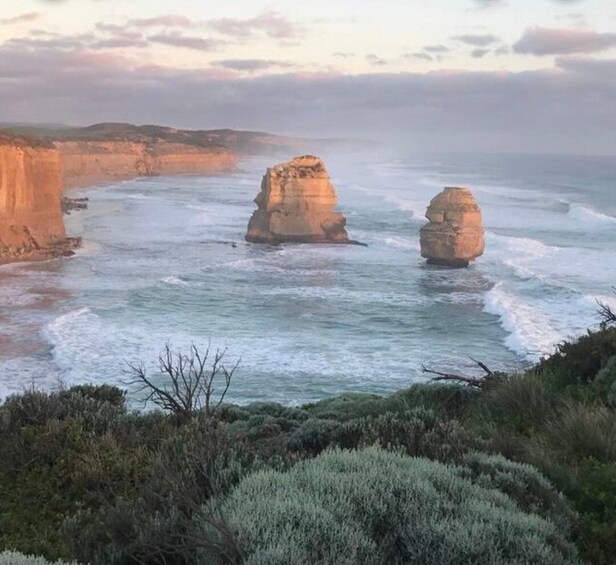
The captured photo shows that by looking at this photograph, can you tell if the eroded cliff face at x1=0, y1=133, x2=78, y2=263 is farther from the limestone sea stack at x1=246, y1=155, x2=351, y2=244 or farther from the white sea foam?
the white sea foam

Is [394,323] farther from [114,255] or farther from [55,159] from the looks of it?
[55,159]

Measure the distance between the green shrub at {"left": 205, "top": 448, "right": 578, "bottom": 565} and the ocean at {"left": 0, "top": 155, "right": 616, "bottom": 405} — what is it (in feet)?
40.9

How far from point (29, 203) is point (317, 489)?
1808 inches

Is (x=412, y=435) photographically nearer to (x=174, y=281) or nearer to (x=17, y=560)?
(x=17, y=560)

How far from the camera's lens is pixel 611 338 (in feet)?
35.4

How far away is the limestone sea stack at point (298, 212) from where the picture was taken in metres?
54.0

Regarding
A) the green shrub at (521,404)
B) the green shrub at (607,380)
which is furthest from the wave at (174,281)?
the green shrub at (607,380)

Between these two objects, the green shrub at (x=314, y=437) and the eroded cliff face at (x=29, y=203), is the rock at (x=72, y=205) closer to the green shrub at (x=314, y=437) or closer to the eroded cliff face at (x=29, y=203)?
the eroded cliff face at (x=29, y=203)

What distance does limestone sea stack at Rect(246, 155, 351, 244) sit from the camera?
5397 centimetres

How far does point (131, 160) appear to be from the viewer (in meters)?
122

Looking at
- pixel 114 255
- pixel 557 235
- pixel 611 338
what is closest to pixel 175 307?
pixel 114 255

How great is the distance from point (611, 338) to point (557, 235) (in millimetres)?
50339

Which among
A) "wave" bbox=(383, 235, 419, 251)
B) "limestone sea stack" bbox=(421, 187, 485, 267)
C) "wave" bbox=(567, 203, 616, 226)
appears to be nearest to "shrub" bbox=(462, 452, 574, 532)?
"limestone sea stack" bbox=(421, 187, 485, 267)

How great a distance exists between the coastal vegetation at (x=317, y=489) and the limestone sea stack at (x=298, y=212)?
45.3 metres
